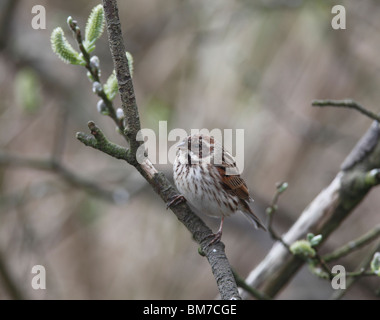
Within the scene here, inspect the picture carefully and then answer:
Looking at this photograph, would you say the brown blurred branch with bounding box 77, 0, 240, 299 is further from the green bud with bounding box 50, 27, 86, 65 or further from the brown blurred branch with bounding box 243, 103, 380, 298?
the brown blurred branch with bounding box 243, 103, 380, 298

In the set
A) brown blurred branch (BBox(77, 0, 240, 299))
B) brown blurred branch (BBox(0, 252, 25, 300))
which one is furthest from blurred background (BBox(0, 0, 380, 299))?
brown blurred branch (BBox(77, 0, 240, 299))

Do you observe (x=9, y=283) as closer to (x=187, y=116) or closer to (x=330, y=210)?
(x=330, y=210)

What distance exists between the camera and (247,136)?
5.97 meters

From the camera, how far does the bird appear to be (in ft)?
11.8

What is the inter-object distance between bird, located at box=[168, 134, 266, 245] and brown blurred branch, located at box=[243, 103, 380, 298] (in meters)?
0.56

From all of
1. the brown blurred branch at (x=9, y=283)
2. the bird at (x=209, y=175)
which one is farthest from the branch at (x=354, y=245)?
the brown blurred branch at (x=9, y=283)

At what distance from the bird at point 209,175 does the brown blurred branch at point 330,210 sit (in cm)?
56

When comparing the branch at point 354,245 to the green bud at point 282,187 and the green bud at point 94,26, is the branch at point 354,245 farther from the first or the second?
the green bud at point 94,26

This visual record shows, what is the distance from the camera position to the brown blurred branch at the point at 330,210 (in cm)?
317

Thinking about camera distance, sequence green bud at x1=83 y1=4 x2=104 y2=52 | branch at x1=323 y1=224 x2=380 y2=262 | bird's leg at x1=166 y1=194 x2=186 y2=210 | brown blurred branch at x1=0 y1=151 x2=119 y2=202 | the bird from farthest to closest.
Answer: brown blurred branch at x1=0 y1=151 x2=119 y2=202
the bird
branch at x1=323 y1=224 x2=380 y2=262
bird's leg at x1=166 y1=194 x2=186 y2=210
green bud at x1=83 y1=4 x2=104 y2=52

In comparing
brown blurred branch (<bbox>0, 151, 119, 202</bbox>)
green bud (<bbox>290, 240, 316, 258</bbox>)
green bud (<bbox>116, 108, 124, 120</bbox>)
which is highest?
brown blurred branch (<bbox>0, 151, 119, 202</bbox>)

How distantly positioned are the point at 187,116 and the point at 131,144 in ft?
12.8

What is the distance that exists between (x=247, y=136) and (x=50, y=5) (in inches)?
127

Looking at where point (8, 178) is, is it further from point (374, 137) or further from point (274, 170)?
point (374, 137)
